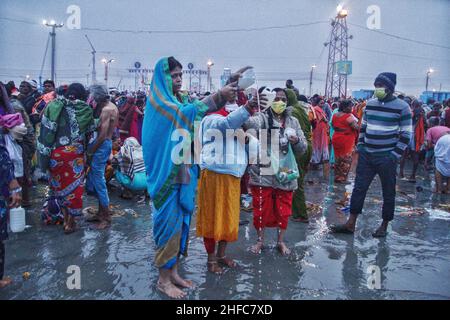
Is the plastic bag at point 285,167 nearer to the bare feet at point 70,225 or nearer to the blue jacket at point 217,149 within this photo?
the blue jacket at point 217,149

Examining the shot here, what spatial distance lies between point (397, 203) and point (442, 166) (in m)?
1.57

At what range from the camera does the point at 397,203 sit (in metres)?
6.66

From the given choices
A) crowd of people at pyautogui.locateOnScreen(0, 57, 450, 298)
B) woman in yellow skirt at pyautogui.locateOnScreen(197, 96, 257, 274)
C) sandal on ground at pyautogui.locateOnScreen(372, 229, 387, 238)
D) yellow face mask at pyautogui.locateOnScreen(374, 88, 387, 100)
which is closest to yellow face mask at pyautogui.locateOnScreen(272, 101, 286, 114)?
crowd of people at pyautogui.locateOnScreen(0, 57, 450, 298)

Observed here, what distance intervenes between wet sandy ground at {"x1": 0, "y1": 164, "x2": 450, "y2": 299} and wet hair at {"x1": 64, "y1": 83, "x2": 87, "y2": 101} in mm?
1678

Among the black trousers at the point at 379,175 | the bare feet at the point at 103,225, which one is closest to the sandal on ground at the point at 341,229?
the black trousers at the point at 379,175

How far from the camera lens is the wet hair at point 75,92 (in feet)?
14.9

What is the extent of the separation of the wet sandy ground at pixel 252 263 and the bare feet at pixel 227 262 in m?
0.08

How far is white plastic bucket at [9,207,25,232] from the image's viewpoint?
4.46 metres

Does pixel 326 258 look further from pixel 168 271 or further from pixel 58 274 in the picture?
pixel 58 274

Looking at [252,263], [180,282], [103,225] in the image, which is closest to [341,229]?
[252,263]

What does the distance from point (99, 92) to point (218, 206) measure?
2.42 meters

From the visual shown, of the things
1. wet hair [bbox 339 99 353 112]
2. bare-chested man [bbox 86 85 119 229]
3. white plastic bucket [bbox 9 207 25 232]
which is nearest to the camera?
white plastic bucket [bbox 9 207 25 232]

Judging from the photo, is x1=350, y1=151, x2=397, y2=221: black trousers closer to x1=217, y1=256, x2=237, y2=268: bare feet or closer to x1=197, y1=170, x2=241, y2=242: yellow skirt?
x1=217, y1=256, x2=237, y2=268: bare feet
